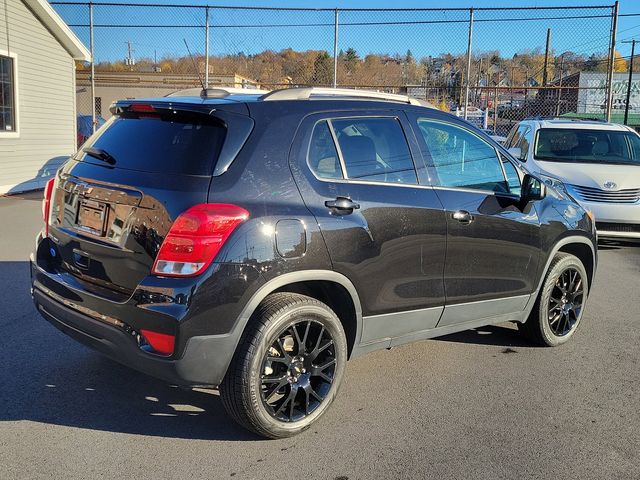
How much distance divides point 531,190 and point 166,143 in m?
2.69

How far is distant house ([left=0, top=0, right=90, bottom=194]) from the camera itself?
1342 cm

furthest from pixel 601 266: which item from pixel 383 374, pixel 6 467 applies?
pixel 6 467

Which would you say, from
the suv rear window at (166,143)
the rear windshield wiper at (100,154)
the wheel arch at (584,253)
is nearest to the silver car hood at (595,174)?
the wheel arch at (584,253)

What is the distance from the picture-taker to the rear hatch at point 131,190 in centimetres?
315

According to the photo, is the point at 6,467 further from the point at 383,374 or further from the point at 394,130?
the point at 394,130

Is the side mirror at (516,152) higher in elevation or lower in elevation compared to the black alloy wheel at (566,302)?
higher

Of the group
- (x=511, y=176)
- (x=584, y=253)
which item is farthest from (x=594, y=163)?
(x=511, y=176)

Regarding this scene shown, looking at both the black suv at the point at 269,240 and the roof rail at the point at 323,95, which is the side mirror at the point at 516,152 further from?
the roof rail at the point at 323,95

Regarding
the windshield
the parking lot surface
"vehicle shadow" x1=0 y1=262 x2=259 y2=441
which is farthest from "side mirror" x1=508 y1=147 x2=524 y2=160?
"vehicle shadow" x1=0 y1=262 x2=259 y2=441

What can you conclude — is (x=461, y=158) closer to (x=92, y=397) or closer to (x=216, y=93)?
(x=216, y=93)

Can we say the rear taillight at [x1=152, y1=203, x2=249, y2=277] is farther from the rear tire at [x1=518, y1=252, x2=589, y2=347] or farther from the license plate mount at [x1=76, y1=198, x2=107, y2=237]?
the rear tire at [x1=518, y1=252, x2=589, y2=347]

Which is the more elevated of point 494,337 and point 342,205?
point 342,205

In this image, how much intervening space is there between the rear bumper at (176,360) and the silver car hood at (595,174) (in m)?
7.42

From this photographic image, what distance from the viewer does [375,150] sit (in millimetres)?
3922
